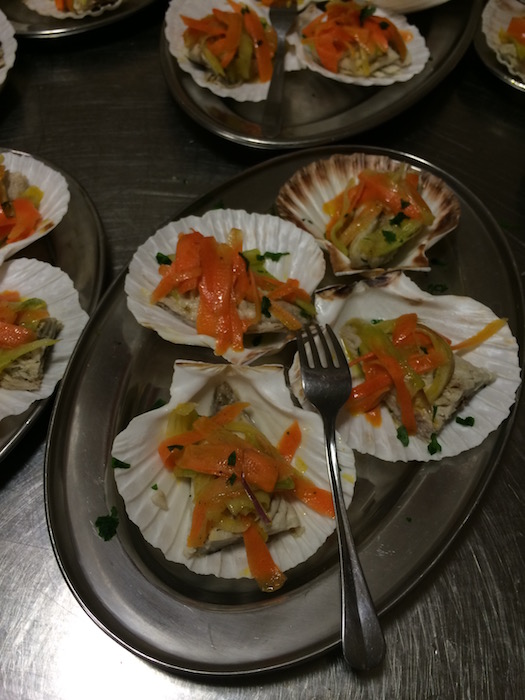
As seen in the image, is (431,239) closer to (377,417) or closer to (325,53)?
(377,417)

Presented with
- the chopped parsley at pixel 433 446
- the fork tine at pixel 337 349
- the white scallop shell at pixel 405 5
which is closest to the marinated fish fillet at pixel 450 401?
the chopped parsley at pixel 433 446

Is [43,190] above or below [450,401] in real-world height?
below

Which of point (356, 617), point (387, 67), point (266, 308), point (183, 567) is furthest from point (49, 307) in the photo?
point (387, 67)

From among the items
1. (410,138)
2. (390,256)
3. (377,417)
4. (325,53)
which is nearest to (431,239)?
(390,256)

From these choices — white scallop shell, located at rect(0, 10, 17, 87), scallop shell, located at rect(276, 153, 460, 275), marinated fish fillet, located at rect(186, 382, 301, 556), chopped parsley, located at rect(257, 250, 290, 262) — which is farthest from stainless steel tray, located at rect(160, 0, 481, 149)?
marinated fish fillet, located at rect(186, 382, 301, 556)

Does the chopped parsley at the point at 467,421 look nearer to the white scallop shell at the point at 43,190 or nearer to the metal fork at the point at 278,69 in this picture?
the metal fork at the point at 278,69

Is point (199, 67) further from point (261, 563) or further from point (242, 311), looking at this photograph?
point (261, 563)
